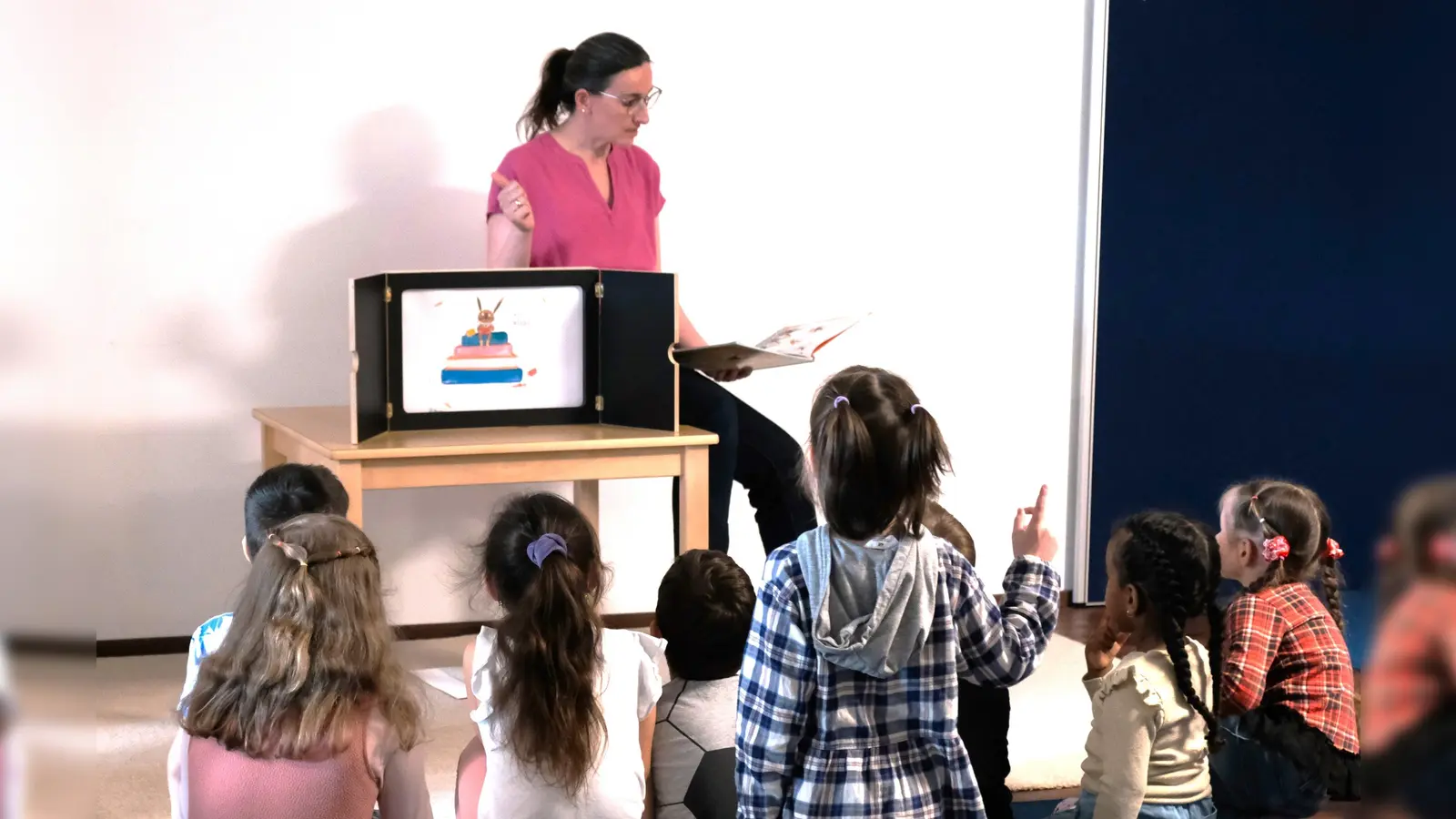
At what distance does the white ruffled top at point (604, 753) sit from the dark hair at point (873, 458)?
452mm

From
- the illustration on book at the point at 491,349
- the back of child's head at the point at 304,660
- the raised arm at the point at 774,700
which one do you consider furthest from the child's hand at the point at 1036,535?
the illustration on book at the point at 491,349

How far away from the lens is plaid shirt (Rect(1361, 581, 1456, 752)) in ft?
0.26

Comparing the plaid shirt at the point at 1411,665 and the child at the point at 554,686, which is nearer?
the plaid shirt at the point at 1411,665

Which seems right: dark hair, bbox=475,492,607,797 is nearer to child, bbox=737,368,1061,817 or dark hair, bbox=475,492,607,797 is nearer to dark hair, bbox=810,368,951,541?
child, bbox=737,368,1061,817

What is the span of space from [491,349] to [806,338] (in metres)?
0.58

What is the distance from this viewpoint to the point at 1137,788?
6.01 ft

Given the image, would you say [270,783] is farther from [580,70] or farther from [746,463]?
[580,70]

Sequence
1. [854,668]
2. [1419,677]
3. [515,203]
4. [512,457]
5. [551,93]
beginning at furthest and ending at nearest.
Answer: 1. [551,93]
2. [515,203]
3. [512,457]
4. [854,668]
5. [1419,677]

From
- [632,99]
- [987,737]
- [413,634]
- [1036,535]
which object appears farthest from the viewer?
[413,634]

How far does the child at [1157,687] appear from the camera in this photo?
186 cm

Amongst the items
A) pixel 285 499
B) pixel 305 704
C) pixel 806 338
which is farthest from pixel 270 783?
pixel 806 338

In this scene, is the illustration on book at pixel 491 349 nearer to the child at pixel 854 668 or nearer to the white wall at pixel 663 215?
the white wall at pixel 663 215

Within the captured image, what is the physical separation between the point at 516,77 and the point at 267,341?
0.86 m

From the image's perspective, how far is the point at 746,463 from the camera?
9.89 feet
